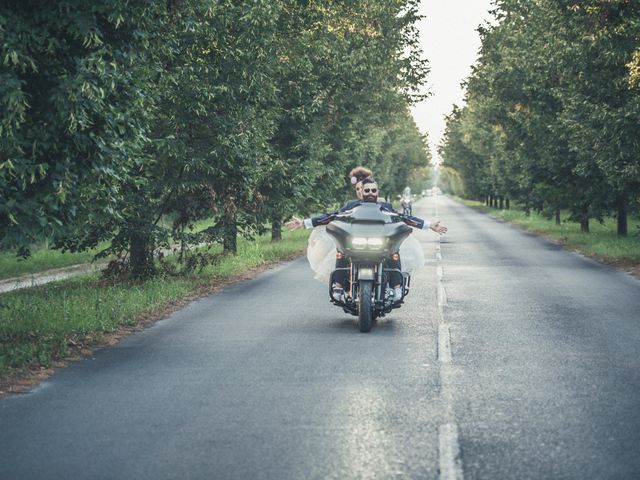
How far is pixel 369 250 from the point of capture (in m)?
10.3

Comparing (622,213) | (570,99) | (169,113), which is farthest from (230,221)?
(622,213)

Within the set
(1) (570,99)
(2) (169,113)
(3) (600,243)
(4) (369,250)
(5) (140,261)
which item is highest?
(1) (570,99)

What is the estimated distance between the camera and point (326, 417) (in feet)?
20.7

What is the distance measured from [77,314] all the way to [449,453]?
706 cm

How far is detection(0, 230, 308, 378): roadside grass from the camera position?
9.02 m

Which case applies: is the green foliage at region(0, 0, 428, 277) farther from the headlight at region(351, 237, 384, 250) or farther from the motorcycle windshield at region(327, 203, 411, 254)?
the headlight at region(351, 237, 384, 250)

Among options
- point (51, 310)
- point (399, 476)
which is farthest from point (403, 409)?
point (51, 310)

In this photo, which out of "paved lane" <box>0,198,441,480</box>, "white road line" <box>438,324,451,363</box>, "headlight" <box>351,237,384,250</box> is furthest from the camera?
"headlight" <box>351,237,384,250</box>

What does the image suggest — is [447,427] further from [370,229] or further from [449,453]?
[370,229]

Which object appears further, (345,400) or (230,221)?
(230,221)

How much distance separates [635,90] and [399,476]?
16219mm

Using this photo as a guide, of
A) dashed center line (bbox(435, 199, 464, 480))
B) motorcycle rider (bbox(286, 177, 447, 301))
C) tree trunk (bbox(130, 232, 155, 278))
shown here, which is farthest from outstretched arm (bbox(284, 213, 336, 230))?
tree trunk (bbox(130, 232, 155, 278))

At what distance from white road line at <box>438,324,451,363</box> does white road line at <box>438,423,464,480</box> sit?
104 inches

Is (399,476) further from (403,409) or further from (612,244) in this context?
(612,244)
